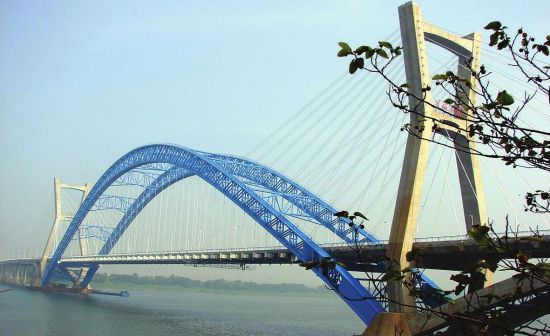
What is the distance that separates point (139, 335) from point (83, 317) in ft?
52.4

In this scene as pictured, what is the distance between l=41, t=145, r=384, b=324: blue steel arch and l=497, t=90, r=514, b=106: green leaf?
13.2 metres

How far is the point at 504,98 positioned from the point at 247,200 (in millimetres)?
42917

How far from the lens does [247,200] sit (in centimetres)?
4644

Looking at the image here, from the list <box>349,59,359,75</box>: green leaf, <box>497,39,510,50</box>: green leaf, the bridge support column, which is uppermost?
<box>497,39,510,50</box>: green leaf

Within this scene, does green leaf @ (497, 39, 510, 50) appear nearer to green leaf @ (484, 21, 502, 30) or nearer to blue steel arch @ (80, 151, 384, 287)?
green leaf @ (484, 21, 502, 30)

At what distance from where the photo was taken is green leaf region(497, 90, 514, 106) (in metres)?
3.74

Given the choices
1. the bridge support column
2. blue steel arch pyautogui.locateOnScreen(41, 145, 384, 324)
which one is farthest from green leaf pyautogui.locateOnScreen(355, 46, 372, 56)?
the bridge support column

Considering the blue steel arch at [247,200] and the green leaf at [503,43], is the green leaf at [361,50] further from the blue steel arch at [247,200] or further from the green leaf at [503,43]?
the blue steel arch at [247,200]

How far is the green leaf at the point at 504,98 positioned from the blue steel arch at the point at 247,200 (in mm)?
13152

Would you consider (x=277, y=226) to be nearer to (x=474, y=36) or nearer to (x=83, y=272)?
(x=474, y=36)

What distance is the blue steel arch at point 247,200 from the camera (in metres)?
33.0

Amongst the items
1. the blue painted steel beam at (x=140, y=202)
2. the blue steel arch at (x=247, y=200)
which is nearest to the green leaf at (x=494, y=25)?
the blue steel arch at (x=247, y=200)

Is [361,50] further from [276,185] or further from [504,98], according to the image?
[276,185]

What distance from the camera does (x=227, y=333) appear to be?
4359 cm
